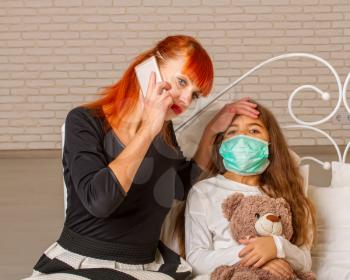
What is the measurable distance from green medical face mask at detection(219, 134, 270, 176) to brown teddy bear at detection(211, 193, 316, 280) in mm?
111

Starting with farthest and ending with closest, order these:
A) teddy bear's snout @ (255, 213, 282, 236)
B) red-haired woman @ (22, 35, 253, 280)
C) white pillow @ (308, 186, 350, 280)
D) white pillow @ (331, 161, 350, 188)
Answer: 1. white pillow @ (331, 161, 350, 188)
2. white pillow @ (308, 186, 350, 280)
3. teddy bear's snout @ (255, 213, 282, 236)
4. red-haired woman @ (22, 35, 253, 280)

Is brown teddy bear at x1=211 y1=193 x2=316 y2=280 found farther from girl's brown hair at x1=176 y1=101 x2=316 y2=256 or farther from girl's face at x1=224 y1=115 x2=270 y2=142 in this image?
girl's face at x1=224 y1=115 x2=270 y2=142

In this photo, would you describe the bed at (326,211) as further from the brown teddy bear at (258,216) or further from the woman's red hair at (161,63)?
the woman's red hair at (161,63)

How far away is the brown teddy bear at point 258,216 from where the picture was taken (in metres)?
1.75

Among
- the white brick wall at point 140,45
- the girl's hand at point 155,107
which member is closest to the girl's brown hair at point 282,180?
the girl's hand at point 155,107

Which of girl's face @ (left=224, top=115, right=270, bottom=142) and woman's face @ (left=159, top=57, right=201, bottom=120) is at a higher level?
woman's face @ (left=159, top=57, right=201, bottom=120)

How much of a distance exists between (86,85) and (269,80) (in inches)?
63.7

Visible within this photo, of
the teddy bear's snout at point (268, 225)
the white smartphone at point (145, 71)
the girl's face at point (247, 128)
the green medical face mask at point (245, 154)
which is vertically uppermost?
the white smartphone at point (145, 71)

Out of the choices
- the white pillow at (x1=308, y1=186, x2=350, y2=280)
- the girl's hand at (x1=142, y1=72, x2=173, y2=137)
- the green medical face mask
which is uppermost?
the girl's hand at (x1=142, y1=72, x2=173, y2=137)

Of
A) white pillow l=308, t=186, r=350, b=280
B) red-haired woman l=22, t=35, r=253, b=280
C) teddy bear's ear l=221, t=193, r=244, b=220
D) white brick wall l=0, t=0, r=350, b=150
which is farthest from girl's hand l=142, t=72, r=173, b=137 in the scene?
white brick wall l=0, t=0, r=350, b=150

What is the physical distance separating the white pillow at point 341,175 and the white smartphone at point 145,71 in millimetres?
873

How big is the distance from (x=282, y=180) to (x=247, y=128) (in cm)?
19

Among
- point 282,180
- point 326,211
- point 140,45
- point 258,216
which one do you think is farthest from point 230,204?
point 140,45

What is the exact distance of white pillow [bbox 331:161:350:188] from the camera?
2.21 m
